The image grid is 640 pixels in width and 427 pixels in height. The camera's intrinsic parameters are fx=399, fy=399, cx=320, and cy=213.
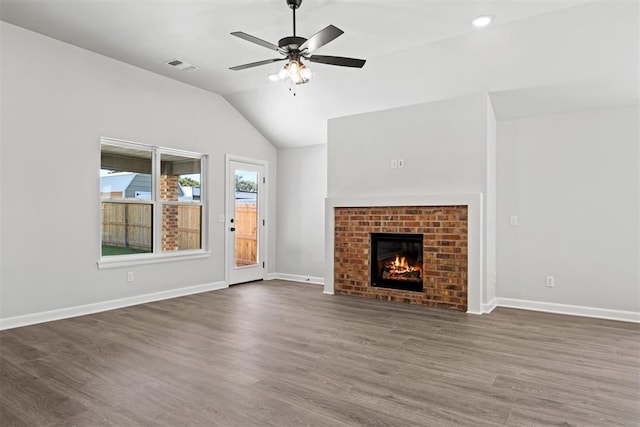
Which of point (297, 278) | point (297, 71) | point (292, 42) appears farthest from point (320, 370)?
point (297, 278)

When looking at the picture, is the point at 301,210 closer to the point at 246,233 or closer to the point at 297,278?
the point at 246,233

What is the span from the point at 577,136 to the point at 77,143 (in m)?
5.75

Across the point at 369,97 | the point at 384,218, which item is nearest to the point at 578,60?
the point at 369,97

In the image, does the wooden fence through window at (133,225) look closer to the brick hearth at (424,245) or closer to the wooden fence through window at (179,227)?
the wooden fence through window at (179,227)

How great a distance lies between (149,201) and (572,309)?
215 inches

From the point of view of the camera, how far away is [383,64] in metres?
4.71

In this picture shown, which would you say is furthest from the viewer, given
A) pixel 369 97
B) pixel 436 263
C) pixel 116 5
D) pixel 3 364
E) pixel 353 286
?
A: pixel 353 286

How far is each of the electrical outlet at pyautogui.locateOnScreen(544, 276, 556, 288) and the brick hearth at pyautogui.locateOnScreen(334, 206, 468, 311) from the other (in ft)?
3.29

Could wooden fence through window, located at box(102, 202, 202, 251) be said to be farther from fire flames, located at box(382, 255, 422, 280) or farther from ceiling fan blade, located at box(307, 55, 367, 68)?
ceiling fan blade, located at box(307, 55, 367, 68)

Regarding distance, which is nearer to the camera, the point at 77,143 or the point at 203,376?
the point at 203,376

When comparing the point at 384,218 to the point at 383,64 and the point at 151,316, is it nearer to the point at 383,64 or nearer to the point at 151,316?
the point at 383,64

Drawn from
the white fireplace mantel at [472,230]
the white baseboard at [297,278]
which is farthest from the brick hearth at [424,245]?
the white baseboard at [297,278]

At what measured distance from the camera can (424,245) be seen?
5.07 metres

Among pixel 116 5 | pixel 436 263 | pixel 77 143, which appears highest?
pixel 116 5
